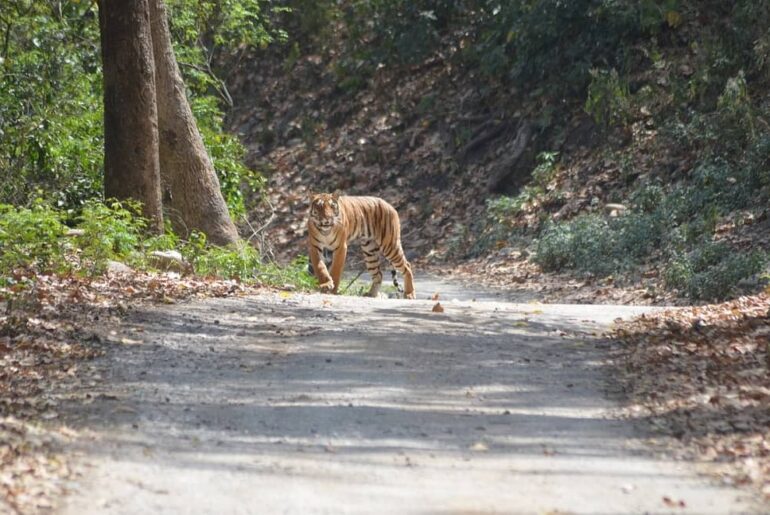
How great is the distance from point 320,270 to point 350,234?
1329mm

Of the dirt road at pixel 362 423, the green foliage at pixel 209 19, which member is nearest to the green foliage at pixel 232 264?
the dirt road at pixel 362 423

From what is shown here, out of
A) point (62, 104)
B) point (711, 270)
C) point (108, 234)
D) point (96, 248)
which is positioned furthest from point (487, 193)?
point (96, 248)

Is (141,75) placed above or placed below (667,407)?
above

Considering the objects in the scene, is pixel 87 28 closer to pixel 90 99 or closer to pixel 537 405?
pixel 90 99

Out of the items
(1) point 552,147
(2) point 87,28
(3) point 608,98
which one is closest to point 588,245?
(3) point 608,98

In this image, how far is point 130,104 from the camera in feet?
43.8

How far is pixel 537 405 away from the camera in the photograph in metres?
7.37

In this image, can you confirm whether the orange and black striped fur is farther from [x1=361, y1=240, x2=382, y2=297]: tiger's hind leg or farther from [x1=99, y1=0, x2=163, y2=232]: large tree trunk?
[x1=99, y1=0, x2=163, y2=232]: large tree trunk

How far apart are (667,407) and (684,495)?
5.78ft

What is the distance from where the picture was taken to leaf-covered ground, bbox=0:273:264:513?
5703 mm

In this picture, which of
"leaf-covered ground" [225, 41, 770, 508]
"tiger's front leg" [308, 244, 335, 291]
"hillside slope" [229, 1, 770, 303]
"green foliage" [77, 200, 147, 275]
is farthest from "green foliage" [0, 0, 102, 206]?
"hillside slope" [229, 1, 770, 303]

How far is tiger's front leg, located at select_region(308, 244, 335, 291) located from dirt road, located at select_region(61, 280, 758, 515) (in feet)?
15.3

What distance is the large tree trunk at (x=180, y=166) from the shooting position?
14.7m

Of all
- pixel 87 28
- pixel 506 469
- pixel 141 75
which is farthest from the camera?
pixel 87 28
